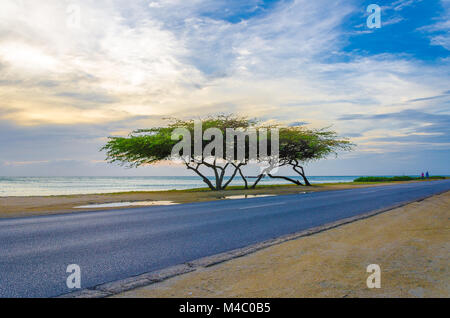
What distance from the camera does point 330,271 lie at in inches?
A: 222

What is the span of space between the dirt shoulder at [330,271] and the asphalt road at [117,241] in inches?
41.3

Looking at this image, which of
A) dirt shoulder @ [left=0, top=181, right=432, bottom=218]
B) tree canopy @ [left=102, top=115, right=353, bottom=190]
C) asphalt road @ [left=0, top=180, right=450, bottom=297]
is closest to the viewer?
asphalt road @ [left=0, top=180, right=450, bottom=297]

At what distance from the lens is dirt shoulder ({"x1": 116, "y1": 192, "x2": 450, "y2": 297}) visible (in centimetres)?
477

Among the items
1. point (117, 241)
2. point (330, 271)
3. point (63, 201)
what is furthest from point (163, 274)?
point (63, 201)

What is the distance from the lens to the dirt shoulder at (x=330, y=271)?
15.6ft

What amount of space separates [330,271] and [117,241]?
4751mm

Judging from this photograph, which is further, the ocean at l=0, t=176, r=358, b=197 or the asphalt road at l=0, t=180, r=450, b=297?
the ocean at l=0, t=176, r=358, b=197

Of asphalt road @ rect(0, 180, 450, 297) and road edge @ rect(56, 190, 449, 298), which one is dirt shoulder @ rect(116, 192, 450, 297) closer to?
road edge @ rect(56, 190, 449, 298)

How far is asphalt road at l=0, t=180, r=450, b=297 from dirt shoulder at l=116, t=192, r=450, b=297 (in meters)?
1.05

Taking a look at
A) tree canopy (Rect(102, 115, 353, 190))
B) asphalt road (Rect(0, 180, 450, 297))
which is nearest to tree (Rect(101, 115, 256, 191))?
tree canopy (Rect(102, 115, 353, 190))

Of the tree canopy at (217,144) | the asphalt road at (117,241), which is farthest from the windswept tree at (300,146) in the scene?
the asphalt road at (117,241)
